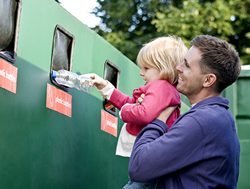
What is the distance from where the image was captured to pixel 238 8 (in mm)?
10492

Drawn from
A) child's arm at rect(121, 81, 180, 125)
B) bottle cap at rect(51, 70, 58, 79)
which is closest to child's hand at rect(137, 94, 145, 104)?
child's arm at rect(121, 81, 180, 125)

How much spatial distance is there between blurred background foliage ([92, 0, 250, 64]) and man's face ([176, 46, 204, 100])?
7.59 metres

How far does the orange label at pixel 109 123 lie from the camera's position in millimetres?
3139

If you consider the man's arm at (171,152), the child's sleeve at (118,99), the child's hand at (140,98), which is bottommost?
the man's arm at (171,152)

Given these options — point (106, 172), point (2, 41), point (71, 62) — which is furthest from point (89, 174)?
point (2, 41)

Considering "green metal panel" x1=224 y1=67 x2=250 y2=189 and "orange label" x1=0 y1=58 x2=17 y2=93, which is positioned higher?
"green metal panel" x1=224 y1=67 x2=250 y2=189

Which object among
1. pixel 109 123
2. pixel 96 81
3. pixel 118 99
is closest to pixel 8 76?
pixel 96 81

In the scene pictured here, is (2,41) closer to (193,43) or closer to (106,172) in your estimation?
(193,43)

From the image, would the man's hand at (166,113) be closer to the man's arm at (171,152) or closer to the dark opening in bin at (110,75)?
the man's arm at (171,152)

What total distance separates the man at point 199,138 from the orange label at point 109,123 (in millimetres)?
987

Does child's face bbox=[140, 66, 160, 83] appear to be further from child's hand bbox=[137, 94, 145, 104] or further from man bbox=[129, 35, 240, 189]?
man bbox=[129, 35, 240, 189]

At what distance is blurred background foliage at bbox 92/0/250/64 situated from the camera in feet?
32.5

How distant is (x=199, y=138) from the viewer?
6.55 feet

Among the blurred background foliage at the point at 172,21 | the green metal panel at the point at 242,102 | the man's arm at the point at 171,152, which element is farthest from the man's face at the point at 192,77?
the blurred background foliage at the point at 172,21
